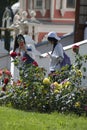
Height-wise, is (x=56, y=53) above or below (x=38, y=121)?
above

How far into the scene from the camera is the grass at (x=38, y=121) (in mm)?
8289

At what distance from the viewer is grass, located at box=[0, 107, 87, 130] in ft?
27.2

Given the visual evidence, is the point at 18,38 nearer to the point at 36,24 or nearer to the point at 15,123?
the point at 15,123

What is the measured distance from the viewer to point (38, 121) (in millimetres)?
8805

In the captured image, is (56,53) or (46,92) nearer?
(46,92)

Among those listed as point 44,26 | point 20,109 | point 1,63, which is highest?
point 20,109

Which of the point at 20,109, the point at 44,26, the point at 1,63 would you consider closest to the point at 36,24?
the point at 44,26

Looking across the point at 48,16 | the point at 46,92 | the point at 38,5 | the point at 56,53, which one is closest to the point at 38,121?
the point at 46,92

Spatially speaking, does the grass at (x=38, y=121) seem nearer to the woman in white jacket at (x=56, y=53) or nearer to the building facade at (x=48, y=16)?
the woman in white jacket at (x=56, y=53)

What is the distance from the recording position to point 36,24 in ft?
139

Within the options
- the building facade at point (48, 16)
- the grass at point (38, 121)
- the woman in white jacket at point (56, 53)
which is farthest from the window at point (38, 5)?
the grass at point (38, 121)

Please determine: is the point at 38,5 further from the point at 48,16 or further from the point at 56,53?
the point at 56,53

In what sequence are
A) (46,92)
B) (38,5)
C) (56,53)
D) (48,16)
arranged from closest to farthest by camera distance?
(46,92) → (56,53) → (38,5) → (48,16)

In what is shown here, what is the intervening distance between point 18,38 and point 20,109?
9.33ft
